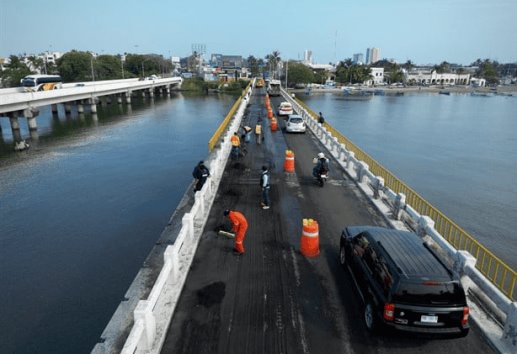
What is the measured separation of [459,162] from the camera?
3728 centimetres

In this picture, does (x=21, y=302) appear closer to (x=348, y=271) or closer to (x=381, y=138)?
(x=348, y=271)

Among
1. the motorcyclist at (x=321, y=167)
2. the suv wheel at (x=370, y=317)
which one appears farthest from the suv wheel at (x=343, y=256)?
the motorcyclist at (x=321, y=167)

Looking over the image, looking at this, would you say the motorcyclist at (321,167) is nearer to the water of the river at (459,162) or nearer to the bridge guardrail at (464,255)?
the bridge guardrail at (464,255)

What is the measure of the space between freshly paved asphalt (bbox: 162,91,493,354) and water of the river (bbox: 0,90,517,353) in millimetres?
5164

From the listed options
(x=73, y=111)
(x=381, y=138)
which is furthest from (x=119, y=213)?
(x=73, y=111)

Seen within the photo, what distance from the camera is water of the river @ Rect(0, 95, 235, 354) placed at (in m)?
12.2

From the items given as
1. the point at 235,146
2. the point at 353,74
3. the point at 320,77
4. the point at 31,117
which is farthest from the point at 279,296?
the point at 320,77

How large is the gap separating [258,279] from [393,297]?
382 cm

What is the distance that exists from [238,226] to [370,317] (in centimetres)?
451

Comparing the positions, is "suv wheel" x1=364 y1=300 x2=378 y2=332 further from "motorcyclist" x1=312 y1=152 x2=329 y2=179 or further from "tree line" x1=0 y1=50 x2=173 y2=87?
"tree line" x1=0 y1=50 x2=173 y2=87

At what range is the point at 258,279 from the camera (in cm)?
948

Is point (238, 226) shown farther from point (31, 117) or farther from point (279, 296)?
point (31, 117)

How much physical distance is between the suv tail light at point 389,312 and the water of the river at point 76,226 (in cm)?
931

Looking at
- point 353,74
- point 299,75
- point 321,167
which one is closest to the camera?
point 321,167
